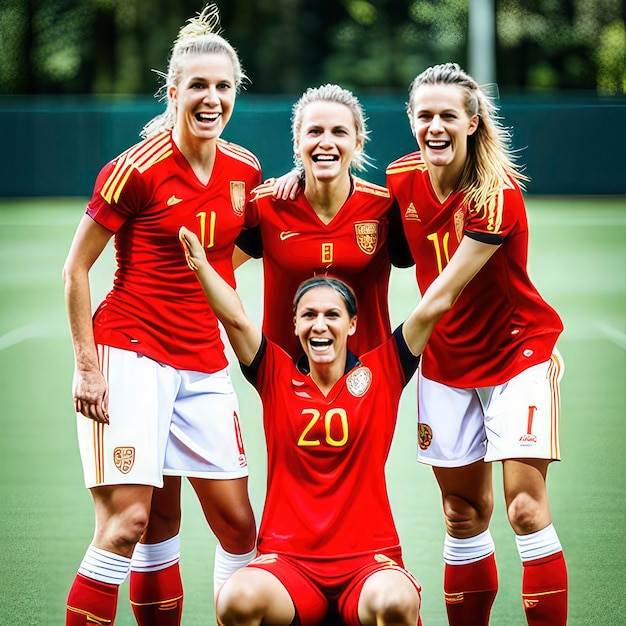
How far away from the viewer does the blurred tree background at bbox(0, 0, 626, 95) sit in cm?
2881

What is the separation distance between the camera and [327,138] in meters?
3.97

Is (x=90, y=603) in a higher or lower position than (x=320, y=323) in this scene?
lower

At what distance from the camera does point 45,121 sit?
58.7 ft

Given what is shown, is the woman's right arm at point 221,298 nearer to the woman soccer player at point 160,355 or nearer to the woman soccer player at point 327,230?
the woman soccer player at point 160,355

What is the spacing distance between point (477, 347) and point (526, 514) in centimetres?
62

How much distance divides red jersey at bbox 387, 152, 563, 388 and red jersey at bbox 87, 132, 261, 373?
656 mm

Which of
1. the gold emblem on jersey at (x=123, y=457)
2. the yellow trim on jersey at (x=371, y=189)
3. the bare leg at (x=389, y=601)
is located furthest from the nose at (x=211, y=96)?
the bare leg at (x=389, y=601)

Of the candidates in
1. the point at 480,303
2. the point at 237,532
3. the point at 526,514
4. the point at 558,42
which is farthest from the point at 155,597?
the point at 558,42

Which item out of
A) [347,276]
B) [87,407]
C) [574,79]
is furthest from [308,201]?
[574,79]

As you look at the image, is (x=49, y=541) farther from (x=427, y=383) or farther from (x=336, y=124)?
(x=336, y=124)

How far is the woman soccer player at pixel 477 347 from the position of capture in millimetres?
3883

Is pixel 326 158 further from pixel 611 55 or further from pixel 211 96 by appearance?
pixel 611 55

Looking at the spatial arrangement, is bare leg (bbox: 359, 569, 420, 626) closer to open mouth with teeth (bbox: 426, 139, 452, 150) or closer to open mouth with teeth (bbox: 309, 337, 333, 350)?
open mouth with teeth (bbox: 309, 337, 333, 350)

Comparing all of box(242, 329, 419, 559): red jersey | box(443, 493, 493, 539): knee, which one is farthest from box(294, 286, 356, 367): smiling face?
box(443, 493, 493, 539): knee
